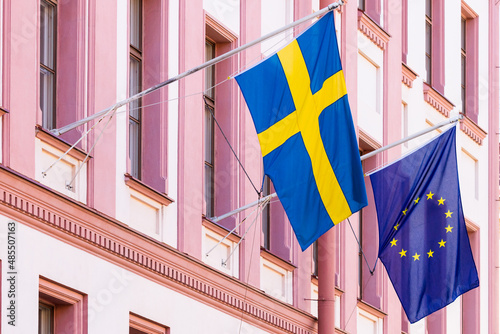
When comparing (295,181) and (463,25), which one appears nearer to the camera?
(295,181)

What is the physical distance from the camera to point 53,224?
60.3 feet

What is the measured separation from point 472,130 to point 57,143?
1611 cm

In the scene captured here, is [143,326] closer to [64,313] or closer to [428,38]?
[64,313]

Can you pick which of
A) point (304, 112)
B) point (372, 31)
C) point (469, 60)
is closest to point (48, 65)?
point (304, 112)

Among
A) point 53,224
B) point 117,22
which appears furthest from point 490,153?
point 53,224

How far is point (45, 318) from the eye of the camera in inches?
746

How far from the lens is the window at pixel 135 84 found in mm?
21328

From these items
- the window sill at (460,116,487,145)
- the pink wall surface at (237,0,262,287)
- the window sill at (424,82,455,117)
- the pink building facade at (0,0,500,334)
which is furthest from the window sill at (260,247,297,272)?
the window sill at (460,116,487,145)

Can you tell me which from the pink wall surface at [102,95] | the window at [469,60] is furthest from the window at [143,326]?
the window at [469,60]

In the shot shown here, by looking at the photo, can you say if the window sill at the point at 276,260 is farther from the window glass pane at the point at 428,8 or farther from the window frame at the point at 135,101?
the window glass pane at the point at 428,8

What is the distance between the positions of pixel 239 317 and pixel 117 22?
15.4 ft

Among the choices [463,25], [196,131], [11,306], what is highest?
[463,25]

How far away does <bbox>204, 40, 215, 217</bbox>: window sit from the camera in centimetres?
2319

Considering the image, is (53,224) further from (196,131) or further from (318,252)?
(318,252)
